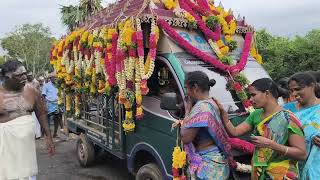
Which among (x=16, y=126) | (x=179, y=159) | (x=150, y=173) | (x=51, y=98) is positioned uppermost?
(x=16, y=126)

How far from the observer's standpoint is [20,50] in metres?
45.4

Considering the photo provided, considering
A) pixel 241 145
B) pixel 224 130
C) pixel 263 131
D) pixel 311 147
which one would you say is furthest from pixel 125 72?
pixel 311 147

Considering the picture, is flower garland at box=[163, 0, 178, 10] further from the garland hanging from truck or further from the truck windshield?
the truck windshield

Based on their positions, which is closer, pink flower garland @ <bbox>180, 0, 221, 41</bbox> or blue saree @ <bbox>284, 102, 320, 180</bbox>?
blue saree @ <bbox>284, 102, 320, 180</bbox>

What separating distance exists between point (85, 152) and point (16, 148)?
339 centimetres

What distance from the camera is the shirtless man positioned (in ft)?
11.9

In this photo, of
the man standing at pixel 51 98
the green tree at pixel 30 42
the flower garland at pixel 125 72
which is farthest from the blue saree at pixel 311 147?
the green tree at pixel 30 42

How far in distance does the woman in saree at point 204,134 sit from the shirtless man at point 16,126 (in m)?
1.68

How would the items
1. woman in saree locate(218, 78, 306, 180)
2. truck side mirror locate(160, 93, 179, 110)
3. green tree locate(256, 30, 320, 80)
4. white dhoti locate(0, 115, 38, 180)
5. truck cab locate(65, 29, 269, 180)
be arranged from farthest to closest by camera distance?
green tree locate(256, 30, 320, 80)
truck cab locate(65, 29, 269, 180)
truck side mirror locate(160, 93, 179, 110)
white dhoti locate(0, 115, 38, 180)
woman in saree locate(218, 78, 306, 180)

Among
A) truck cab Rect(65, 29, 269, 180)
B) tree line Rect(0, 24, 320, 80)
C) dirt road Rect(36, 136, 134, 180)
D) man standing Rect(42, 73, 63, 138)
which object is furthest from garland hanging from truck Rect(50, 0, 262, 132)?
man standing Rect(42, 73, 63, 138)

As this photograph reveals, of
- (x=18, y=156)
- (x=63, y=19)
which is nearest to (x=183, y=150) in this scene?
(x=18, y=156)

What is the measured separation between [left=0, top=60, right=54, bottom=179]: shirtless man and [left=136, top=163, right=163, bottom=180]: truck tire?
1.40m

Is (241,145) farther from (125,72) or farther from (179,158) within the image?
(125,72)

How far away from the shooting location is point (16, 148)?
3.69 metres
